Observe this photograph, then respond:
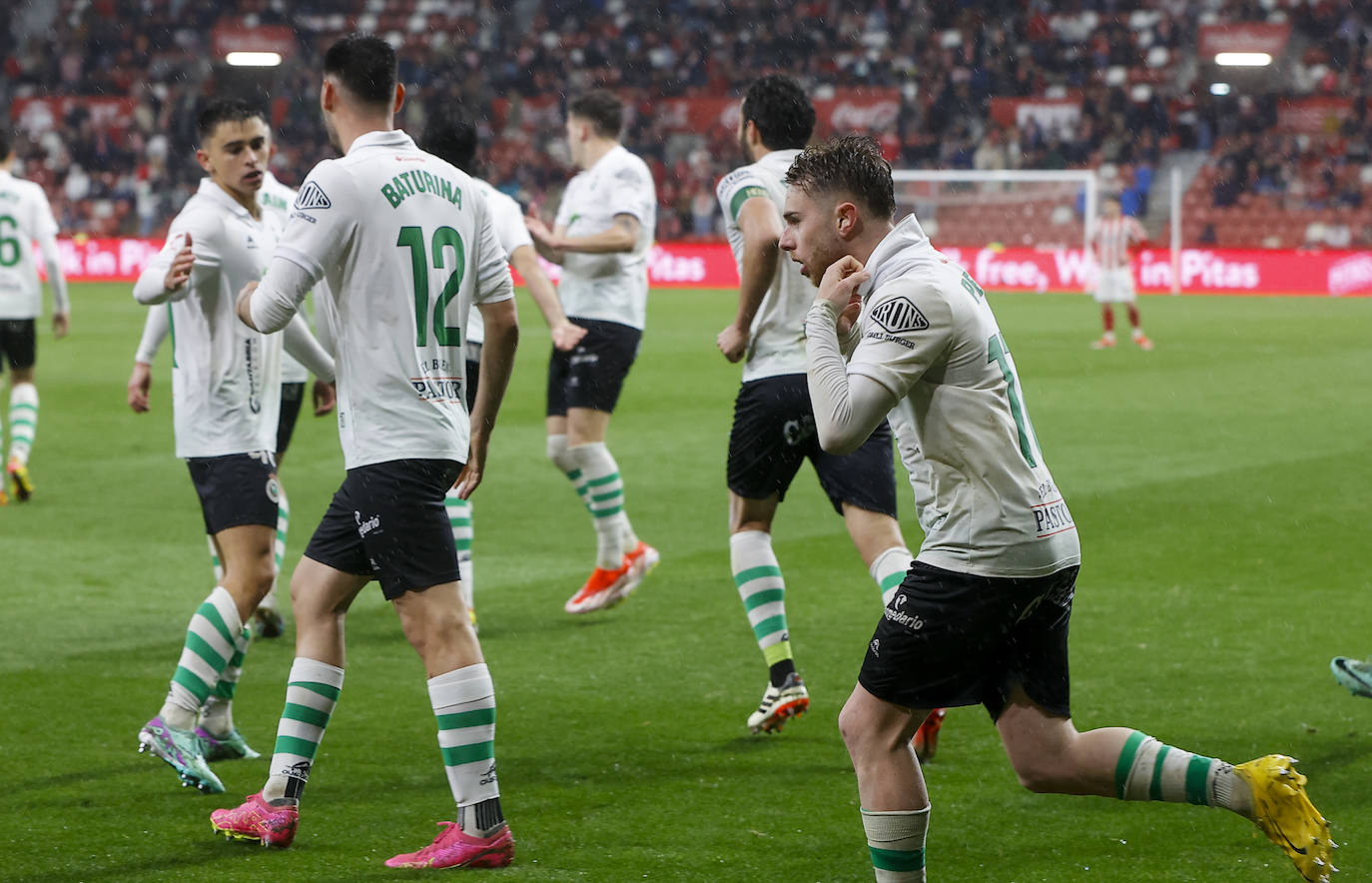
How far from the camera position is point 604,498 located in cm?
805

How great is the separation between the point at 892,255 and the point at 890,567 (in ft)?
6.46

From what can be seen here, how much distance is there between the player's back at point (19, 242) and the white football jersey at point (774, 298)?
23.4ft

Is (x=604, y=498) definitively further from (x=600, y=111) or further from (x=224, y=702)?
(x=224, y=702)

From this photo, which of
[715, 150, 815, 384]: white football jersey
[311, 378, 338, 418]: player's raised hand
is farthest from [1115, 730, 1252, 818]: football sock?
[311, 378, 338, 418]: player's raised hand

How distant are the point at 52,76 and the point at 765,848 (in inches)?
1740

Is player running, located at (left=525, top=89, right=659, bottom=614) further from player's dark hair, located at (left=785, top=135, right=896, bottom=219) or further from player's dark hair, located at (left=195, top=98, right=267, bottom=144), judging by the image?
player's dark hair, located at (left=785, top=135, right=896, bottom=219)

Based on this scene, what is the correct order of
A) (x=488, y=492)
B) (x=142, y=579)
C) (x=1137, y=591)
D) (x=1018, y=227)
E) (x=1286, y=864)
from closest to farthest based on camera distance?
(x=1286, y=864), (x=1137, y=591), (x=142, y=579), (x=488, y=492), (x=1018, y=227)

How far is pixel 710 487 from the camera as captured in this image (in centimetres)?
1133

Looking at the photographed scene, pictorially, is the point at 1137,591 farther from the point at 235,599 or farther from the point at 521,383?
the point at 521,383

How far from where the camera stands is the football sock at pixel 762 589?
223 inches

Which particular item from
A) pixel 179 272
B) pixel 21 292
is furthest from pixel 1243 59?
pixel 179 272

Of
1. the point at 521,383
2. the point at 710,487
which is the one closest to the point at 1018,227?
the point at 521,383

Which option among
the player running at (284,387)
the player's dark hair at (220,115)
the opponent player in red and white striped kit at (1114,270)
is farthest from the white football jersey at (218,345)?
the opponent player in red and white striped kit at (1114,270)

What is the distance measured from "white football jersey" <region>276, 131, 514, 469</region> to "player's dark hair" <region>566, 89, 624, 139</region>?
3.83 m
